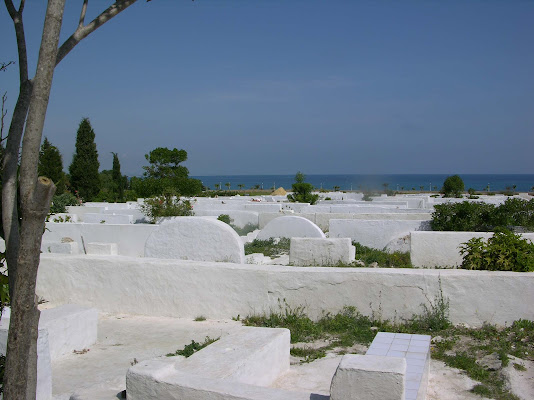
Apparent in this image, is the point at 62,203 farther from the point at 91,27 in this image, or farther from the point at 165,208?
the point at 91,27

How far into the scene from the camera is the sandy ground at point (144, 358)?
14.5 ft

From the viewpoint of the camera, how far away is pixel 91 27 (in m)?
3.27

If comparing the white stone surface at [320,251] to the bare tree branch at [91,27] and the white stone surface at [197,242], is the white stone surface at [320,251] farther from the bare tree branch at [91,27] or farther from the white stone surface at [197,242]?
the bare tree branch at [91,27]

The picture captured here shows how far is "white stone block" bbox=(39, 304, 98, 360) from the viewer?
5.68 m

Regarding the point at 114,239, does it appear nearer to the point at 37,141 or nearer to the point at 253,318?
the point at 253,318

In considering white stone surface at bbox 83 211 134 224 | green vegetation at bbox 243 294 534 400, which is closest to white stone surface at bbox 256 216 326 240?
white stone surface at bbox 83 211 134 224

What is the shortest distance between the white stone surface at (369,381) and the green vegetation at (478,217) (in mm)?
12196

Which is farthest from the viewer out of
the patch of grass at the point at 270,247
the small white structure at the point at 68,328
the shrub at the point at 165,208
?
the shrub at the point at 165,208

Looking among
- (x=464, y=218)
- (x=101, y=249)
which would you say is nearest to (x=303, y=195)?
(x=464, y=218)

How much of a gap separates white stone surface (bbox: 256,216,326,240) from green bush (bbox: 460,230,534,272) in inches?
269

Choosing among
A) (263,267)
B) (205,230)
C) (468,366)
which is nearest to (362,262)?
(205,230)

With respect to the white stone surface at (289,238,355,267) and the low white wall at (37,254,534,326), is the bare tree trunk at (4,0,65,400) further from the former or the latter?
the white stone surface at (289,238,355,267)

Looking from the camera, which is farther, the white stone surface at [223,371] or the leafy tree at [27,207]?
the white stone surface at [223,371]

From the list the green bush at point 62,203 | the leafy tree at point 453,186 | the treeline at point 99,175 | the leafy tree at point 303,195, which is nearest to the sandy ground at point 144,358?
the green bush at point 62,203
